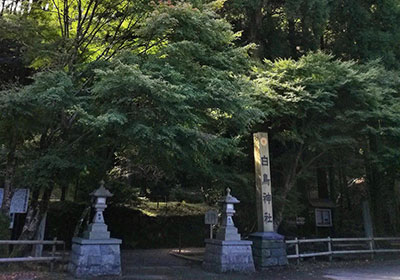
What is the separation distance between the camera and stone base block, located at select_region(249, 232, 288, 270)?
10.0m

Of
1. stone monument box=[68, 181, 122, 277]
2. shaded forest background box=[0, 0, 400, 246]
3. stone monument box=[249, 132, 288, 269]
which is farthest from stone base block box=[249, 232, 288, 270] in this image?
stone monument box=[68, 181, 122, 277]

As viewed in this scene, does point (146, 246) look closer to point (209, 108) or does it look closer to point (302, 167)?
point (302, 167)

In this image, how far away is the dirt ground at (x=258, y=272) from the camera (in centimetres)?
839

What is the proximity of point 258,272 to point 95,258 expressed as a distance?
4.39m

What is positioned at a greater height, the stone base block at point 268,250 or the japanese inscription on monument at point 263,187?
the japanese inscription on monument at point 263,187

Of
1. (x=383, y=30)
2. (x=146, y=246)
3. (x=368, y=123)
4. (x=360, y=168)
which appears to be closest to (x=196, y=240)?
(x=146, y=246)

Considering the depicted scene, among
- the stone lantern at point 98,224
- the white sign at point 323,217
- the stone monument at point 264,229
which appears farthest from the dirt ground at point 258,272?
the white sign at point 323,217

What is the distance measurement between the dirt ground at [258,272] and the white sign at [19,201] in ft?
4.88

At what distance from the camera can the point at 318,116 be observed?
12.1 m

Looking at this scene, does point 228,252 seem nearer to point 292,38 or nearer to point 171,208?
point 171,208

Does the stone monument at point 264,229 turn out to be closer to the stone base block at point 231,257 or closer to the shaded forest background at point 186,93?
the stone base block at point 231,257

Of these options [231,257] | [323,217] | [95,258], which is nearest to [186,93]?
[95,258]

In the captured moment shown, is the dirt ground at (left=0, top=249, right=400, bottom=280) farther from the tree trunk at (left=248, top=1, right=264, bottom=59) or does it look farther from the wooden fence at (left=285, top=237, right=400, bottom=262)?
the tree trunk at (left=248, top=1, right=264, bottom=59)

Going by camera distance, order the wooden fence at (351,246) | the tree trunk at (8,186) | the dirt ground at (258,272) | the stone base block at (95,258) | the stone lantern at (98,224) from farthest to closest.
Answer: the wooden fence at (351,246), the tree trunk at (8,186), the stone lantern at (98,224), the dirt ground at (258,272), the stone base block at (95,258)
